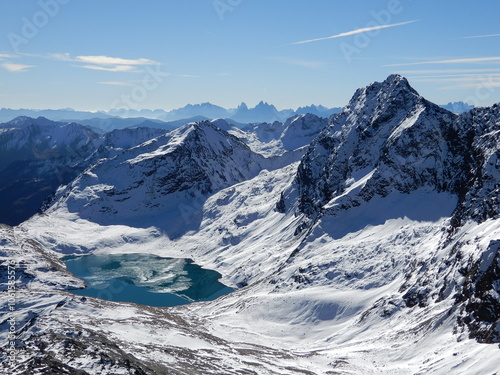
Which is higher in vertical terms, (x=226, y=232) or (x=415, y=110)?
(x=415, y=110)

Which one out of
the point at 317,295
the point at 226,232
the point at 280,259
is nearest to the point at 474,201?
the point at 317,295

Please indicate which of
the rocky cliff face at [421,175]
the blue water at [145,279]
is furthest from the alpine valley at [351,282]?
the blue water at [145,279]

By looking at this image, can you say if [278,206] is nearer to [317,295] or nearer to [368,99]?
[368,99]

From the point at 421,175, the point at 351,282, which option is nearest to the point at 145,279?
the point at 351,282

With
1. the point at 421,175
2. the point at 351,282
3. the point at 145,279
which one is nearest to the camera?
the point at 351,282

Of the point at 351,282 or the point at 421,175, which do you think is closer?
the point at 351,282

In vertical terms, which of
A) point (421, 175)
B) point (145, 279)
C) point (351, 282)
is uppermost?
point (421, 175)

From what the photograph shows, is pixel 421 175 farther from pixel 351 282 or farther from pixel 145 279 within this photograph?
pixel 145 279

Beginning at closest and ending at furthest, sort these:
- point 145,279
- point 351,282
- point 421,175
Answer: point 351,282 → point 421,175 → point 145,279

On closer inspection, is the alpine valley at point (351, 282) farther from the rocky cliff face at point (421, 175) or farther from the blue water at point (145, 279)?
the blue water at point (145, 279)
